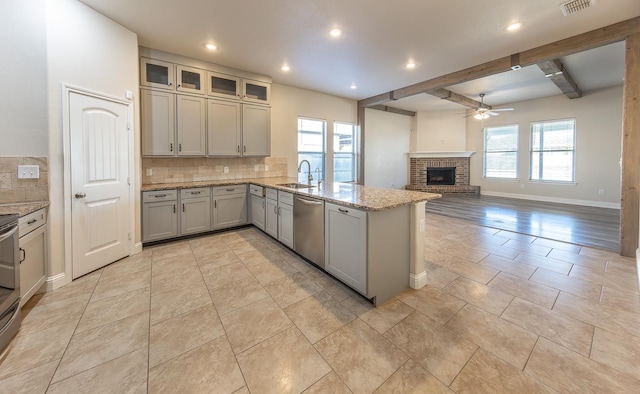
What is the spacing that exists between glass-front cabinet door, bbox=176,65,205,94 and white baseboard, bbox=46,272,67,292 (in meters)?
2.80

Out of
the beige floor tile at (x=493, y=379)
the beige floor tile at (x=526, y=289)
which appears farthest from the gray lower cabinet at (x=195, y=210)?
the beige floor tile at (x=526, y=289)

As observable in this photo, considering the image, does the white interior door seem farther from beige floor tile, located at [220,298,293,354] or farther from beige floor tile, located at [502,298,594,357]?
beige floor tile, located at [502,298,594,357]

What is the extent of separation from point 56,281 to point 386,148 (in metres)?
7.56

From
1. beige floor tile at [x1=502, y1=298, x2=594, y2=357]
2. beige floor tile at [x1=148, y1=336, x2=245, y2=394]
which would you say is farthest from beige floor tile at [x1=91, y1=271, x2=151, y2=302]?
beige floor tile at [x1=502, y1=298, x2=594, y2=357]

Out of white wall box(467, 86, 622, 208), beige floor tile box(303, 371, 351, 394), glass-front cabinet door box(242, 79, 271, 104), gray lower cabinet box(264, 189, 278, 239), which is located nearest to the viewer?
beige floor tile box(303, 371, 351, 394)

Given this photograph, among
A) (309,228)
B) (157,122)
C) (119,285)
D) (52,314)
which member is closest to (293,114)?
(157,122)

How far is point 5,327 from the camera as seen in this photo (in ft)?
5.49

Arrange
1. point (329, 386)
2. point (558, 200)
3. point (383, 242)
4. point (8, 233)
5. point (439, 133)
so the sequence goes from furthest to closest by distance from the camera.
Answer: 1. point (439, 133)
2. point (558, 200)
3. point (383, 242)
4. point (8, 233)
5. point (329, 386)

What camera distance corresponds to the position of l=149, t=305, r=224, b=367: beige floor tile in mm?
1650

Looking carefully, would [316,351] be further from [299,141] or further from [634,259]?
[299,141]

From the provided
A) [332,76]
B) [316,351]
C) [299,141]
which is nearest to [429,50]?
[332,76]

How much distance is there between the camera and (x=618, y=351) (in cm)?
165

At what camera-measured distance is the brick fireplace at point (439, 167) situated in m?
8.80

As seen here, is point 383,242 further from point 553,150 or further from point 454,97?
point 553,150
